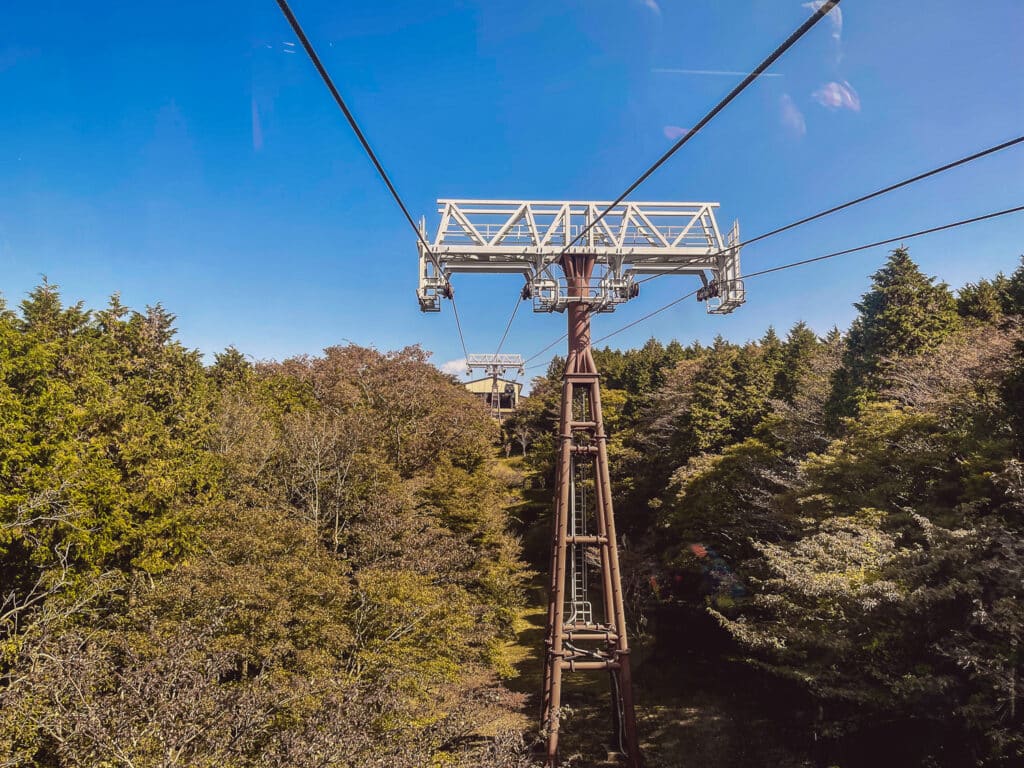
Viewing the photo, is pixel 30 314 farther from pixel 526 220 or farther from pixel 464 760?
pixel 464 760

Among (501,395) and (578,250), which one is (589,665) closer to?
(578,250)

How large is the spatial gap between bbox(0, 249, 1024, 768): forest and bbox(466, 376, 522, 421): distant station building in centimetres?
2048

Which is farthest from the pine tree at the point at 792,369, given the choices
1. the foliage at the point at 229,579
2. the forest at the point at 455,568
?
the foliage at the point at 229,579

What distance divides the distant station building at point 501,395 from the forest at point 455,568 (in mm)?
20483

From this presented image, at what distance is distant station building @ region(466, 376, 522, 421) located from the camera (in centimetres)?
4540

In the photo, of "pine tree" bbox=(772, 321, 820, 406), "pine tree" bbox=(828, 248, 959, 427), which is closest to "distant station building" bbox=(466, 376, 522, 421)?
"pine tree" bbox=(772, 321, 820, 406)

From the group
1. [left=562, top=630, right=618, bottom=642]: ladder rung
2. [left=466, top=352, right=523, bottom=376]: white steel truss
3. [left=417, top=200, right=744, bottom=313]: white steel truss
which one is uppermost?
[left=466, top=352, right=523, bottom=376]: white steel truss

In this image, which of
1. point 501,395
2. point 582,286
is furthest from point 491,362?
point 501,395

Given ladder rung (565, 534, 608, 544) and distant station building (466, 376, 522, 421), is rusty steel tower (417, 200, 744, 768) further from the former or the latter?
distant station building (466, 376, 522, 421)

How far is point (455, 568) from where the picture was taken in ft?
51.9

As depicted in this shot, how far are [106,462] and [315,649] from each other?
29.2ft

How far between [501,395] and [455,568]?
1935 inches

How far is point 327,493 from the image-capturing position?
54.1 ft

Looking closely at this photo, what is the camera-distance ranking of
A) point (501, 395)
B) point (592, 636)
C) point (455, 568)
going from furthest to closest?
point (501, 395) < point (455, 568) < point (592, 636)
